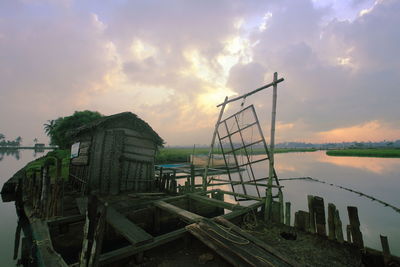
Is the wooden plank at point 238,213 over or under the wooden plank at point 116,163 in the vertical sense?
under

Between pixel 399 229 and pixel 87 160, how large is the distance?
1691 centimetres

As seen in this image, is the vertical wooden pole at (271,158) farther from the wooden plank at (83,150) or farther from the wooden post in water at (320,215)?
the wooden plank at (83,150)

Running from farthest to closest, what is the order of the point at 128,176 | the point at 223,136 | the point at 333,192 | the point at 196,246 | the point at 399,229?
the point at 333,192 → the point at 128,176 → the point at 223,136 → the point at 399,229 → the point at 196,246

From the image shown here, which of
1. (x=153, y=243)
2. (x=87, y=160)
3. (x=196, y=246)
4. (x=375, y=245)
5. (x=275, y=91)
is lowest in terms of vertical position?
(x=375, y=245)

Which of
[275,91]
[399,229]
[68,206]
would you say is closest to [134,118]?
[68,206]

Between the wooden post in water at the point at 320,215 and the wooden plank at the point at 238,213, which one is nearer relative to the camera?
the wooden post in water at the point at 320,215

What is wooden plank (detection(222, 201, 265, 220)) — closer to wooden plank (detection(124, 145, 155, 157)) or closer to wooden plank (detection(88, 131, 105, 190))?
wooden plank (detection(124, 145, 155, 157))

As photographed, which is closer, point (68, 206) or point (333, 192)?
point (68, 206)

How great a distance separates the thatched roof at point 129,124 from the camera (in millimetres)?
10125

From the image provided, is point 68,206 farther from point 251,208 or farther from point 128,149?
point 251,208

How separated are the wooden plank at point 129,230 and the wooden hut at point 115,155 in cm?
439

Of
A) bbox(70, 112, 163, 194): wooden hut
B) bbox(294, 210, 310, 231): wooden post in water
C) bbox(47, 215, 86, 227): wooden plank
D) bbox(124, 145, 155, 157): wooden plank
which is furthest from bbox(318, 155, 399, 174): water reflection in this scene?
bbox(47, 215, 86, 227): wooden plank

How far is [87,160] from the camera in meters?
10.2

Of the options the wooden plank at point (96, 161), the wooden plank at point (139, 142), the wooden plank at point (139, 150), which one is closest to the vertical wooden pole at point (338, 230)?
the wooden plank at point (139, 150)
